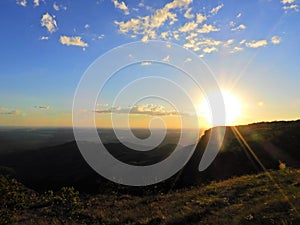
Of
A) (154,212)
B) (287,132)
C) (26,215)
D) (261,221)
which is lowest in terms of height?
(26,215)

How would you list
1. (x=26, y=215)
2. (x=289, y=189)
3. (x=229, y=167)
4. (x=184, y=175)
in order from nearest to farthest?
(x=289, y=189) < (x=26, y=215) < (x=229, y=167) < (x=184, y=175)

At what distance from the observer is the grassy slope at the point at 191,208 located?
1352 centimetres

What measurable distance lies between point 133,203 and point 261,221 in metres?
10.2

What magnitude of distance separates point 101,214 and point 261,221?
9383 millimetres

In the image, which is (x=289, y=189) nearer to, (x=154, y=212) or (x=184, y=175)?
(x=154, y=212)

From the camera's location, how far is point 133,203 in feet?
67.5

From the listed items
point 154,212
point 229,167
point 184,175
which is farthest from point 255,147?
point 154,212

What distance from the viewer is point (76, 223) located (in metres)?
16.3

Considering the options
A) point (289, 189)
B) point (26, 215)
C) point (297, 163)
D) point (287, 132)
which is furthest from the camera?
point (287, 132)

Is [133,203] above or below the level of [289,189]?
below

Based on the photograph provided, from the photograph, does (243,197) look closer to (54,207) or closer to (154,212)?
(154,212)

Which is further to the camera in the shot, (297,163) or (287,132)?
(287,132)

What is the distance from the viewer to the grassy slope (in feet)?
44.3

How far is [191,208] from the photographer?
1652 cm
